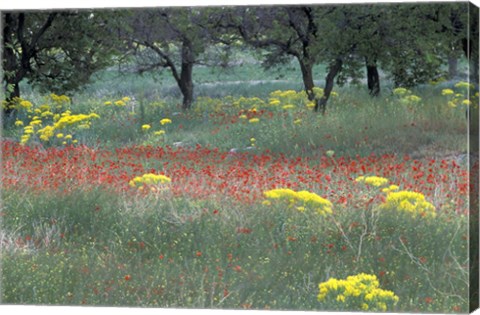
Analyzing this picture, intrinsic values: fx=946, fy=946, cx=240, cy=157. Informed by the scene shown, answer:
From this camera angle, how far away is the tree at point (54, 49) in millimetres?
9125

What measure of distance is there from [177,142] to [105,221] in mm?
981

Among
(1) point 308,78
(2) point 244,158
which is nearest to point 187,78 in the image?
(2) point 244,158

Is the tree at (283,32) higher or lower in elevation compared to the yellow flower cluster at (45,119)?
higher

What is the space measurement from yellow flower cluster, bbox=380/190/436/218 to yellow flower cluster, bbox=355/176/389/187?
0.15m

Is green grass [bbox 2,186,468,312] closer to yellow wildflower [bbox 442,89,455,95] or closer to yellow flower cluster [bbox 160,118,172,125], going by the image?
yellow flower cluster [bbox 160,118,172,125]

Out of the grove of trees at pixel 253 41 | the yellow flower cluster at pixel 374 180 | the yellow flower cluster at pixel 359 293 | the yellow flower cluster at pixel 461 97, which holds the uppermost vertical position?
the grove of trees at pixel 253 41

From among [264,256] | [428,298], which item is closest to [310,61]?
[264,256]

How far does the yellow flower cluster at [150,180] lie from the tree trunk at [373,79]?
2.02 meters

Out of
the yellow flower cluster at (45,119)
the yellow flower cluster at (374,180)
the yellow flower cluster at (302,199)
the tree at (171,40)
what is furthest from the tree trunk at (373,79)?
the yellow flower cluster at (45,119)

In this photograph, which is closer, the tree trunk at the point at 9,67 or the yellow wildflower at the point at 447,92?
the yellow wildflower at the point at 447,92

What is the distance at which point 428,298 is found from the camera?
7.76m

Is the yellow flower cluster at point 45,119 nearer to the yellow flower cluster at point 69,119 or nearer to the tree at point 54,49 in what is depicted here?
the yellow flower cluster at point 69,119

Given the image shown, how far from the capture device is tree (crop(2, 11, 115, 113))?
9125 millimetres

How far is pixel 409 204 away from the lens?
8047mm
